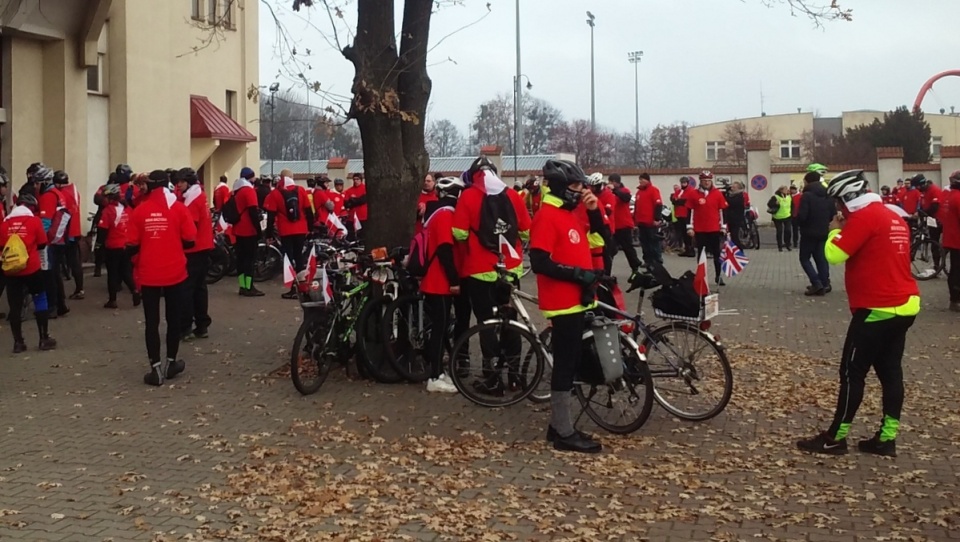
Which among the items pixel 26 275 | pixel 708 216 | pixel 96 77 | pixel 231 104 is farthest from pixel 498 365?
pixel 231 104

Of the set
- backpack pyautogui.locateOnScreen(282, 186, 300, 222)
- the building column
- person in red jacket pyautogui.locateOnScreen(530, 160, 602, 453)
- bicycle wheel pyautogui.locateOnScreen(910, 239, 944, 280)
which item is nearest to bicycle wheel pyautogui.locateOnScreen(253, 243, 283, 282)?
backpack pyautogui.locateOnScreen(282, 186, 300, 222)

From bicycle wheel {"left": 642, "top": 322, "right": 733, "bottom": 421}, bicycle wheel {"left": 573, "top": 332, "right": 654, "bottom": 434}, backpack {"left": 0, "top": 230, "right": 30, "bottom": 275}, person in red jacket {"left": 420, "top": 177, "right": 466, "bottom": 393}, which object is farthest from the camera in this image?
backpack {"left": 0, "top": 230, "right": 30, "bottom": 275}

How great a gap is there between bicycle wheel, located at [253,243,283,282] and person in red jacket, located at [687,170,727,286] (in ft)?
23.6

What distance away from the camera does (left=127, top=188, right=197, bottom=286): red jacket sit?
9.55 m

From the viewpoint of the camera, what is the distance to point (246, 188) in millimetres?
16047

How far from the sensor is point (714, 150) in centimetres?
9719

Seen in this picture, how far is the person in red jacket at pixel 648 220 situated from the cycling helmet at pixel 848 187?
1141 cm

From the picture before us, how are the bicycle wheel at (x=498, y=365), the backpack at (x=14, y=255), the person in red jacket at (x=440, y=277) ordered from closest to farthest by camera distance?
the bicycle wheel at (x=498, y=365)
the person in red jacket at (x=440, y=277)
the backpack at (x=14, y=255)

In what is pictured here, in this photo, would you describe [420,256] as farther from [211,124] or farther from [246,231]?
[211,124]

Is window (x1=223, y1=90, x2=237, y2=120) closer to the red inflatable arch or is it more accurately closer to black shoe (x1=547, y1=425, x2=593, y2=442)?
black shoe (x1=547, y1=425, x2=593, y2=442)

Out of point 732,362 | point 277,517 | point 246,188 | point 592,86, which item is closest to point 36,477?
point 277,517

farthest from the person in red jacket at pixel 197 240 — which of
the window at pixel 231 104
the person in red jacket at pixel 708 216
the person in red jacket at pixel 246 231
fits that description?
the window at pixel 231 104

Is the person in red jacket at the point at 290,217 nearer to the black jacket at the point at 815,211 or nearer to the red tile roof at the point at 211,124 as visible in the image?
the black jacket at the point at 815,211

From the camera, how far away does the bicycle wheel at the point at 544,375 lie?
8.27 meters
